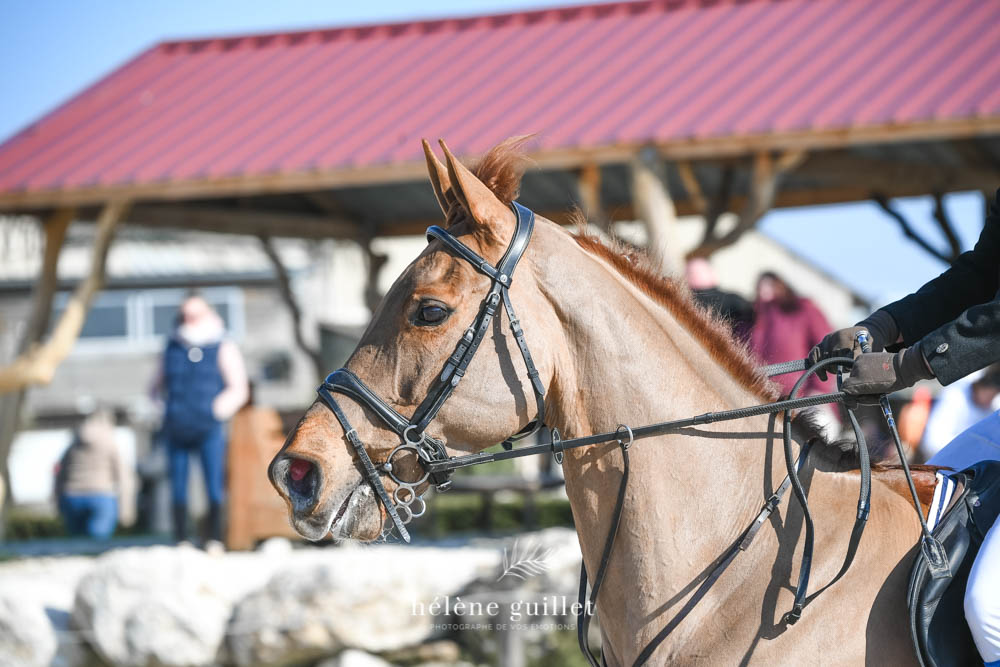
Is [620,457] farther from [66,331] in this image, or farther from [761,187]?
[66,331]

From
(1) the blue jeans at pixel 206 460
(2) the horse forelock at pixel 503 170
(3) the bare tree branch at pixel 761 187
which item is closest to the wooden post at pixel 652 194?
(3) the bare tree branch at pixel 761 187

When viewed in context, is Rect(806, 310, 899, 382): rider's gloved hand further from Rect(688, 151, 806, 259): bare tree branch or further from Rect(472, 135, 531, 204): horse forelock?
Rect(688, 151, 806, 259): bare tree branch

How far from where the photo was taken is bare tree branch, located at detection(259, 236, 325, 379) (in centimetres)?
1183

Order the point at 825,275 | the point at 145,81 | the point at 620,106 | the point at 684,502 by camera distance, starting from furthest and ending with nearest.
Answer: the point at 825,275
the point at 145,81
the point at 620,106
the point at 684,502

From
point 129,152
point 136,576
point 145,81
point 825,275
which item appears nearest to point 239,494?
point 136,576

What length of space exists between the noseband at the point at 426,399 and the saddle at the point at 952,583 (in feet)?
3.21

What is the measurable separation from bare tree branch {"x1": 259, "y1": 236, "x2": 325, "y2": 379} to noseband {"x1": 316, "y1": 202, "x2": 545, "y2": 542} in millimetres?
9243

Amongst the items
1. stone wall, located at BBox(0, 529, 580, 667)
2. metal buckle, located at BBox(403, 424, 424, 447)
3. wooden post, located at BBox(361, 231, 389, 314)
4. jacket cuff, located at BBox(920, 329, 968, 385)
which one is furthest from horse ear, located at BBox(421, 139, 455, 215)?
wooden post, located at BBox(361, 231, 389, 314)

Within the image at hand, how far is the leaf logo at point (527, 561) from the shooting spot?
3.26 meters

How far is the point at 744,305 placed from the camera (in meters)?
5.25

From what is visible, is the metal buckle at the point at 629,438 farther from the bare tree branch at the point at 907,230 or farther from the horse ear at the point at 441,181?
the bare tree branch at the point at 907,230

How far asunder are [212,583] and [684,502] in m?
4.59

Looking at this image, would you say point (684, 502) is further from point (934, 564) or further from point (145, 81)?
point (145, 81)

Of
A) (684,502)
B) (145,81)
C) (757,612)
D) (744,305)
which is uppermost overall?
(145,81)
